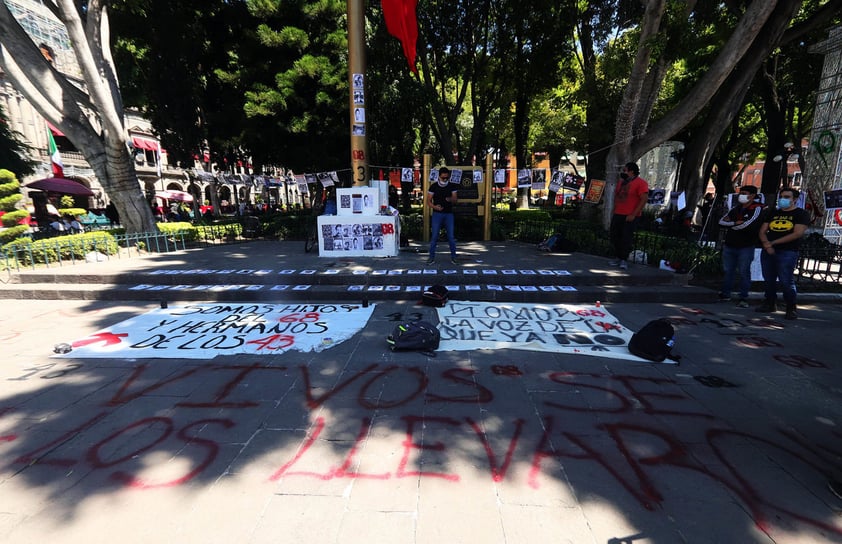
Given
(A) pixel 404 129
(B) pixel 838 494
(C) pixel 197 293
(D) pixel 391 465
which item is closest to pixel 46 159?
(A) pixel 404 129

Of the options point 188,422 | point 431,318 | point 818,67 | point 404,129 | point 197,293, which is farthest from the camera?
point 404,129

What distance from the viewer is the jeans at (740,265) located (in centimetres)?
651

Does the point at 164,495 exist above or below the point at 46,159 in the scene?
below

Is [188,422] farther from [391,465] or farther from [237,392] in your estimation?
[391,465]

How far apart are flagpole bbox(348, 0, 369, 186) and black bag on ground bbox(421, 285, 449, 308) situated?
19.5ft

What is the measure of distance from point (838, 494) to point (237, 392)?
4786 mm

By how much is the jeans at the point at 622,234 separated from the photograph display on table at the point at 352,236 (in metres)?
5.40

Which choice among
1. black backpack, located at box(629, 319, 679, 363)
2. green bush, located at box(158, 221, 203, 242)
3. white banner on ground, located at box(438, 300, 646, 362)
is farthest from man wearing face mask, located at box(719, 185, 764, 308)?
green bush, located at box(158, 221, 203, 242)

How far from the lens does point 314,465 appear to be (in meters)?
2.78

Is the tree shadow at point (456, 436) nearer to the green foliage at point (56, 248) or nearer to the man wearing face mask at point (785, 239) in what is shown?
the man wearing face mask at point (785, 239)

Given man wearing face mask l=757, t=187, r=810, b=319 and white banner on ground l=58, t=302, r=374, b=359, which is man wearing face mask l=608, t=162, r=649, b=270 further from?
white banner on ground l=58, t=302, r=374, b=359

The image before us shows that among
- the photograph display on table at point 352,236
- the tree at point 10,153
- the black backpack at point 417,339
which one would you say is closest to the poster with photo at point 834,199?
the black backpack at point 417,339

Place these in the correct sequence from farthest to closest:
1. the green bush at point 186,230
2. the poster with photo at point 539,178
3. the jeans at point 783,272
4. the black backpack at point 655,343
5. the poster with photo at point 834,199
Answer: the poster with photo at point 539,178
the green bush at point 186,230
the poster with photo at point 834,199
the jeans at point 783,272
the black backpack at point 655,343

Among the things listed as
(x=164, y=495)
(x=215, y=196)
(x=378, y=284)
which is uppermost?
(x=215, y=196)
